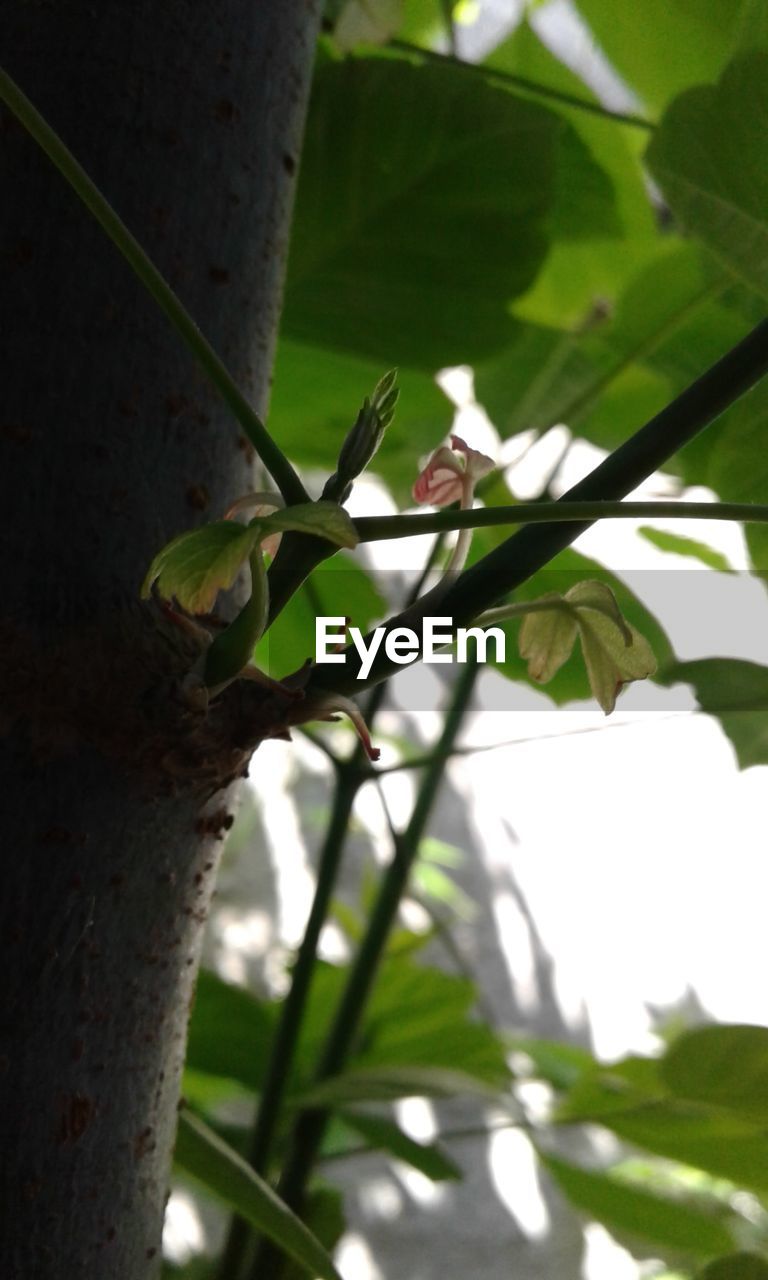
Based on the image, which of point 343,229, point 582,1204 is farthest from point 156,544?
point 582,1204

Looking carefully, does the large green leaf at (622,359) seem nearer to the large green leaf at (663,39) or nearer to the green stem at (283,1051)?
the large green leaf at (663,39)

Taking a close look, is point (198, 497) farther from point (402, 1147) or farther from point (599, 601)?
point (402, 1147)

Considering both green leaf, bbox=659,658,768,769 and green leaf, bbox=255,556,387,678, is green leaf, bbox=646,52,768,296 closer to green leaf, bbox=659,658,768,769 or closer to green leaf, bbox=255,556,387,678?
green leaf, bbox=659,658,768,769

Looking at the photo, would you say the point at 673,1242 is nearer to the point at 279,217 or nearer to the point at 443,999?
the point at 443,999

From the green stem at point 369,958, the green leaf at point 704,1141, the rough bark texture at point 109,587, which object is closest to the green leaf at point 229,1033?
the green stem at point 369,958

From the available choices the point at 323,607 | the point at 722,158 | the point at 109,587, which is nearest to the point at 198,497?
the point at 109,587

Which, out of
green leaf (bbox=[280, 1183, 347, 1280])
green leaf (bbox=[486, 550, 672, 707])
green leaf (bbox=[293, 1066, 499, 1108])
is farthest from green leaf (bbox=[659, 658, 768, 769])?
green leaf (bbox=[280, 1183, 347, 1280])
